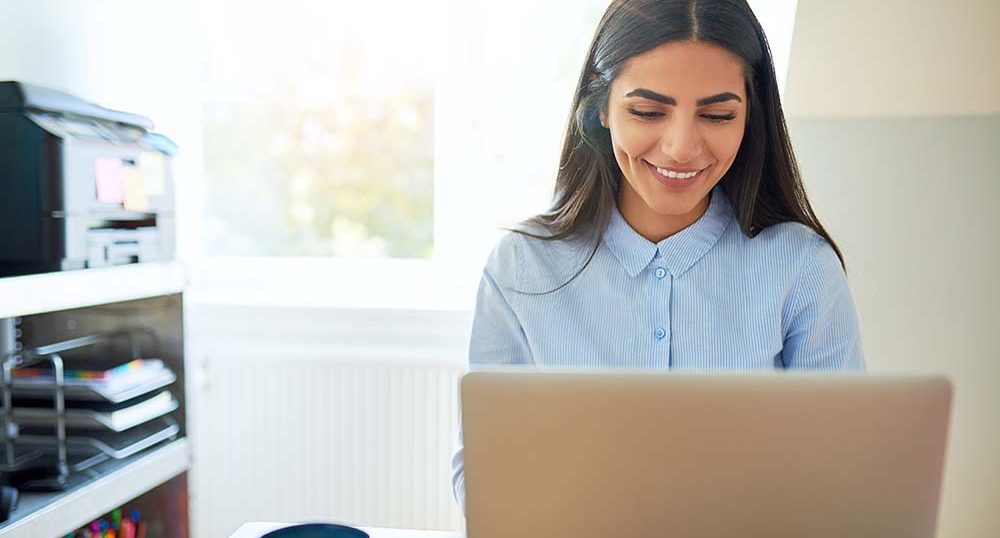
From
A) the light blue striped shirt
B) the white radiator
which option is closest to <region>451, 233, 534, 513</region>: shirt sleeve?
the light blue striped shirt

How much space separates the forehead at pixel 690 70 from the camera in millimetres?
1214

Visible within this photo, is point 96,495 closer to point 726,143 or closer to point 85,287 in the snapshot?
point 85,287

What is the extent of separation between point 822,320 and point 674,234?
0.23 meters

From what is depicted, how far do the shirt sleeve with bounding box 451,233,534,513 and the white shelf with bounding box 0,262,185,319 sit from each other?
0.70 metres

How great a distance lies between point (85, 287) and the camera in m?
1.64

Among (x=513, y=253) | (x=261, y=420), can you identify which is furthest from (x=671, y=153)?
(x=261, y=420)

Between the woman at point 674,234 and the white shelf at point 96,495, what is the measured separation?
727 millimetres

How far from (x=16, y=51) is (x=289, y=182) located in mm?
801

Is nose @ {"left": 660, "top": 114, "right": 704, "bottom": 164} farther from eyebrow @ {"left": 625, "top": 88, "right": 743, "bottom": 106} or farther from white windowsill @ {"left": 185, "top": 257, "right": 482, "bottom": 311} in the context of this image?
white windowsill @ {"left": 185, "top": 257, "right": 482, "bottom": 311}

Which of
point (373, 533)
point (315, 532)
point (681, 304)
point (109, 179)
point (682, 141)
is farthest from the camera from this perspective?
point (109, 179)

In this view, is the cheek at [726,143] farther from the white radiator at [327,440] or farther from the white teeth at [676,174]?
the white radiator at [327,440]

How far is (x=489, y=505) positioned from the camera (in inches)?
29.7

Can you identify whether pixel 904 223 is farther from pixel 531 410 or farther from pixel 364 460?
pixel 531 410

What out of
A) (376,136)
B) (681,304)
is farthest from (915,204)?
(376,136)
